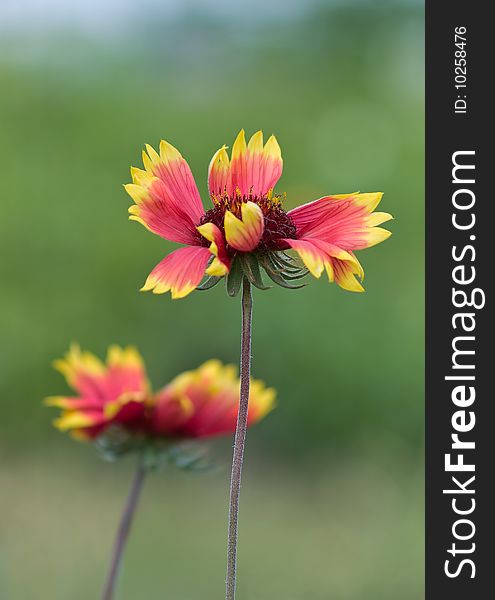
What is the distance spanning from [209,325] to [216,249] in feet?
7.24

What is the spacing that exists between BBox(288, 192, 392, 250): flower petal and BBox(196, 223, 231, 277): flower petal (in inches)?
3.1

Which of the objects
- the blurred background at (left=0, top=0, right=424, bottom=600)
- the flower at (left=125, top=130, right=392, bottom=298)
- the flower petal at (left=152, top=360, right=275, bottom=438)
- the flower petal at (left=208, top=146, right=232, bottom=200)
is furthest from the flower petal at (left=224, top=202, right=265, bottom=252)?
the blurred background at (left=0, top=0, right=424, bottom=600)

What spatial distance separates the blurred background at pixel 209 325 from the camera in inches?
73.5

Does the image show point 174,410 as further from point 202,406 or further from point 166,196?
point 166,196

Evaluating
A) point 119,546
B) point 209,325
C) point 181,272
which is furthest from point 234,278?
point 209,325

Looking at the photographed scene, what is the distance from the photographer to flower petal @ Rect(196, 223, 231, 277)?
24.8 inches

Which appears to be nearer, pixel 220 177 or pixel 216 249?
pixel 216 249

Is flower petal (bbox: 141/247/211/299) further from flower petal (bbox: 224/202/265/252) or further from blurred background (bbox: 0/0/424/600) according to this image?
blurred background (bbox: 0/0/424/600)

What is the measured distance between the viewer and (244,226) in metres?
0.65

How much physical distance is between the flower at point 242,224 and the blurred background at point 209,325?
75cm

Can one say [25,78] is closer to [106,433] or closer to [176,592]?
[176,592]

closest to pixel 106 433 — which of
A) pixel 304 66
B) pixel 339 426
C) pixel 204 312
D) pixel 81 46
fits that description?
pixel 339 426

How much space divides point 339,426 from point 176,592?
3.60 feet

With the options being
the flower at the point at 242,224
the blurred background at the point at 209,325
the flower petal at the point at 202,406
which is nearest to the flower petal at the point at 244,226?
the flower at the point at 242,224
